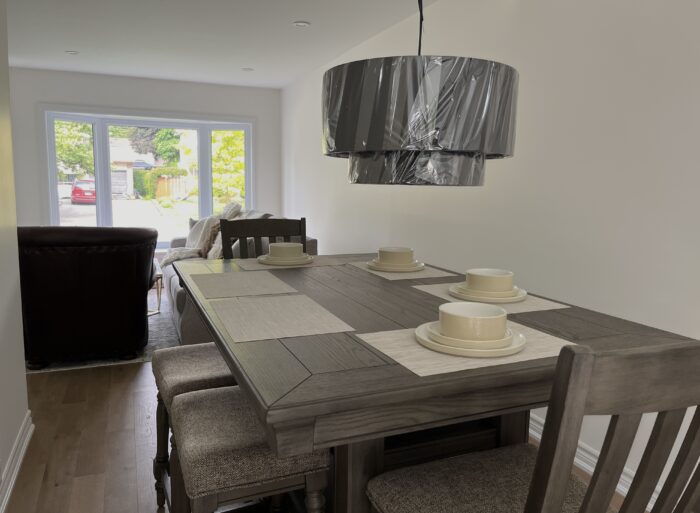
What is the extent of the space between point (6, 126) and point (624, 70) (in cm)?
262

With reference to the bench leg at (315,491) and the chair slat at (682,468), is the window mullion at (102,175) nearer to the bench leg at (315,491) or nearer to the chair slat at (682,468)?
the bench leg at (315,491)

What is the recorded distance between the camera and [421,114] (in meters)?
1.24

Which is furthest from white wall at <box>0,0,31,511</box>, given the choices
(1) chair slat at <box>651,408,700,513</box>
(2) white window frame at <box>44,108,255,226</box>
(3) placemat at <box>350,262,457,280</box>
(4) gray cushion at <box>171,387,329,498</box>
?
(2) white window frame at <box>44,108,255,226</box>

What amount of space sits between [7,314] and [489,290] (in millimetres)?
1954

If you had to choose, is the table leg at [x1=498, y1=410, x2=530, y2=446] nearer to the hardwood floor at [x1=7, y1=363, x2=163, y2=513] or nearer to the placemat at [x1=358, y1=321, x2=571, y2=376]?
the placemat at [x1=358, y1=321, x2=571, y2=376]

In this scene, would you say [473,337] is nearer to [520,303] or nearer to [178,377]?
[520,303]

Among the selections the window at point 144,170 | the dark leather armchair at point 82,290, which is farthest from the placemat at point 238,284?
the window at point 144,170

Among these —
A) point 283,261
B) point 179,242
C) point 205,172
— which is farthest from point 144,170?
point 283,261

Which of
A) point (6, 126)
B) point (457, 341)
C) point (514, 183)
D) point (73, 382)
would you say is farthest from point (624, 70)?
point (73, 382)

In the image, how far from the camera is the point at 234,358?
3.68 ft

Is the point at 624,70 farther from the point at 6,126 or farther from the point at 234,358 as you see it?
the point at 6,126

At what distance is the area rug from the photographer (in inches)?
139

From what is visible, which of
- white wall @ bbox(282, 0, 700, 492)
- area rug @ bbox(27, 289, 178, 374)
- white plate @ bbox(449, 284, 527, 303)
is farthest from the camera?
area rug @ bbox(27, 289, 178, 374)

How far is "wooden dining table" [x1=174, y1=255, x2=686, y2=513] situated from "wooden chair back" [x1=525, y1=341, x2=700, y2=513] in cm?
26
